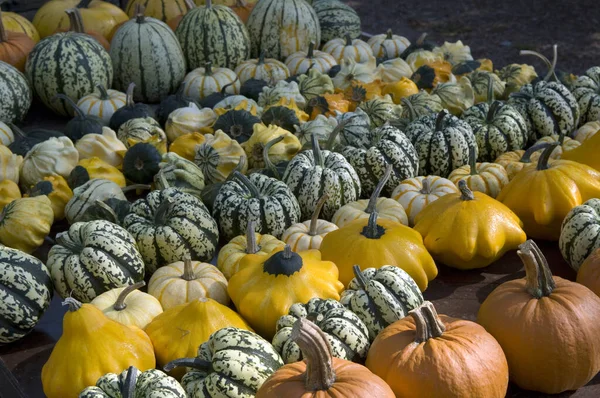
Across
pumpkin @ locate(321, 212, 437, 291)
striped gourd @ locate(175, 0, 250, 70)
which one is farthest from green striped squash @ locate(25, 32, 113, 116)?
pumpkin @ locate(321, 212, 437, 291)

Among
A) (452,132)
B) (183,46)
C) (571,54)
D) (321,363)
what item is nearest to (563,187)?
(452,132)

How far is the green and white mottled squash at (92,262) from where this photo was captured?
11.2ft

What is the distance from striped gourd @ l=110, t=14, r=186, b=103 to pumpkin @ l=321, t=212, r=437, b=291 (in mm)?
2789

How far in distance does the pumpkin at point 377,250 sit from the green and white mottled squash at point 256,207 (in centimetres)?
38

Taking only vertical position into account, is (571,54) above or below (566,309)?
below

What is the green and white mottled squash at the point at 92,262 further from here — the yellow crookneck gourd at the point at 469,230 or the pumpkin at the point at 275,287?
the yellow crookneck gourd at the point at 469,230

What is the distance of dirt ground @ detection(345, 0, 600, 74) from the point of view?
32.5 ft

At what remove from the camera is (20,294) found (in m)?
3.25

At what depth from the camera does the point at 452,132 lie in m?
4.46

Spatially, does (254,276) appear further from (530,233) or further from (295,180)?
(530,233)

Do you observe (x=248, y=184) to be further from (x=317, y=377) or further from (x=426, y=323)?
(x=317, y=377)

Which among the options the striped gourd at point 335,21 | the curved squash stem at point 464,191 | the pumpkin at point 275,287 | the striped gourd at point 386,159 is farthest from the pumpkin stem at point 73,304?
the striped gourd at point 335,21

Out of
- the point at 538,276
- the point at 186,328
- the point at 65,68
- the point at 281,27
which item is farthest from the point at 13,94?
the point at 538,276

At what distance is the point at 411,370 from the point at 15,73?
3.92 metres
